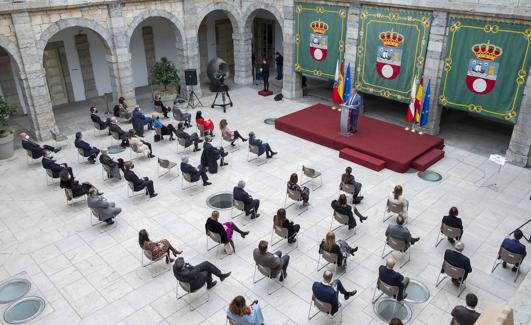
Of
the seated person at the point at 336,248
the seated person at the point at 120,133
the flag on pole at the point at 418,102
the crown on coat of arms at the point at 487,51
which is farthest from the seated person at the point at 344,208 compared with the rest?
the seated person at the point at 120,133

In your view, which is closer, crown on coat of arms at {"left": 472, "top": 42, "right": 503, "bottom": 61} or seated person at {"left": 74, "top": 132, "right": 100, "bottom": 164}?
crown on coat of arms at {"left": 472, "top": 42, "right": 503, "bottom": 61}

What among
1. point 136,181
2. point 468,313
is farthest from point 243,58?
point 468,313

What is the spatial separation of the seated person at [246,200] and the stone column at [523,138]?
9272mm

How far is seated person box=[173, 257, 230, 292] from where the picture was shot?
8602mm

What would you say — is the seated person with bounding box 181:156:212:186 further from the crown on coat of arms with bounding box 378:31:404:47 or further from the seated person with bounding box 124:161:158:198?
the crown on coat of arms with bounding box 378:31:404:47

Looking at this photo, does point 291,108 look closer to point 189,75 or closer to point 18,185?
point 189,75

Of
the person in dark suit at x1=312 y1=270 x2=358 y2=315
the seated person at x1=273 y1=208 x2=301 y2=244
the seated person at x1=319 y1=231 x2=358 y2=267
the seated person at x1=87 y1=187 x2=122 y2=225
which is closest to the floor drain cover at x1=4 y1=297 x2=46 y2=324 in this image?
the seated person at x1=87 y1=187 x2=122 y2=225

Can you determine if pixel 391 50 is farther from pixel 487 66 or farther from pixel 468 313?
pixel 468 313

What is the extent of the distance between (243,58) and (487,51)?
485 inches

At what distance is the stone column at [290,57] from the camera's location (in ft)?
66.3

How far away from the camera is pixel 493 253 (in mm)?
10648

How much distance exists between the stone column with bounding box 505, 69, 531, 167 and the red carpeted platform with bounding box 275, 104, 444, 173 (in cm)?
229

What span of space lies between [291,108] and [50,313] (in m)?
13.9

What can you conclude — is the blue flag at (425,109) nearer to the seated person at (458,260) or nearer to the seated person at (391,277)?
the seated person at (458,260)
